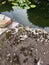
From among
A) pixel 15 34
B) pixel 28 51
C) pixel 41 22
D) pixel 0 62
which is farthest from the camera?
pixel 41 22

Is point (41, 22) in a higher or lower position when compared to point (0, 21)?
lower

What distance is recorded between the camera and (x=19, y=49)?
11.2ft

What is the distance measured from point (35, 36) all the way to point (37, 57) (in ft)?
1.75

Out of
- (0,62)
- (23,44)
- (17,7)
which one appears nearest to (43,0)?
(17,7)

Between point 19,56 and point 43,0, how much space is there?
6.66 feet

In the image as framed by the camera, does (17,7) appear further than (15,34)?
Yes

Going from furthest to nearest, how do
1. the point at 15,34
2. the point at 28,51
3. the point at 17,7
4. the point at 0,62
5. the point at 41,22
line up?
the point at 17,7, the point at 41,22, the point at 15,34, the point at 28,51, the point at 0,62

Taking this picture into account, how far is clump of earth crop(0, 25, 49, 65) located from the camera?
3229 mm

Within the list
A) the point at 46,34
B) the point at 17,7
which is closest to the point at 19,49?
the point at 46,34

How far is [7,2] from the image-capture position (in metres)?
4.83

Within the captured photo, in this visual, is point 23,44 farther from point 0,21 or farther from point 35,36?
point 0,21

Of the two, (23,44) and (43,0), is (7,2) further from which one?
(23,44)

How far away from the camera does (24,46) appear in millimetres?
3484

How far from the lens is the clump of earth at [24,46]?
10.6 ft
